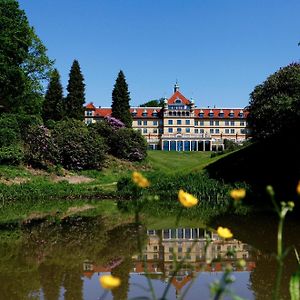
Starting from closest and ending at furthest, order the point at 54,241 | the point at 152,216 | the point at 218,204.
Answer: the point at 54,241
the point at 152,216
the point at 218,204

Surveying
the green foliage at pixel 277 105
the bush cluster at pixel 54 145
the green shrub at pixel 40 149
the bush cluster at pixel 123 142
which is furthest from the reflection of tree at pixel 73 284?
the bush cluster at pixel 123 142

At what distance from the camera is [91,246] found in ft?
36.9

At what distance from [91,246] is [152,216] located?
6180 mm

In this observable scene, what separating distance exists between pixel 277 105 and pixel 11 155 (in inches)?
650

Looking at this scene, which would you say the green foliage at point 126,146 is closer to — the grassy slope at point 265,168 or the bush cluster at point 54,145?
the bush cluster at point 54,145

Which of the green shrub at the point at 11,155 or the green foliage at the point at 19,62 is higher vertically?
the green foliage at the point at 19,62

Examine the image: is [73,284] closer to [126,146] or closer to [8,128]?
[8,128]

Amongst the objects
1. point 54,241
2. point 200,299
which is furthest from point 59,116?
point 200,299

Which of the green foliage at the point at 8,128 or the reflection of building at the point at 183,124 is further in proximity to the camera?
the reflection of building at the point at 183,124

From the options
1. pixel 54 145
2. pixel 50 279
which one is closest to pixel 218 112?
pixel 54 145

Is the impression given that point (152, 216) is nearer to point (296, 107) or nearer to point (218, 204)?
point (218, 204)

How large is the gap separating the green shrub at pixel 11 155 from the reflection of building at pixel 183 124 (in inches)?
1762

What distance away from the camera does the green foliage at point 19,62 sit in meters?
26.4

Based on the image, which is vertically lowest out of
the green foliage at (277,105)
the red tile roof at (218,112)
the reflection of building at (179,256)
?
the reflection of building at (179,256)
